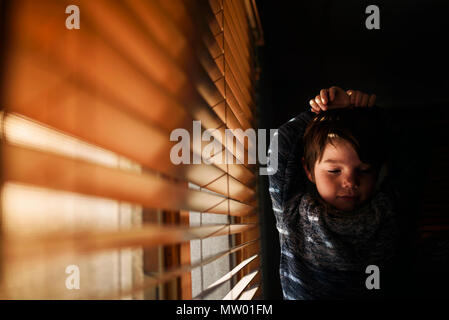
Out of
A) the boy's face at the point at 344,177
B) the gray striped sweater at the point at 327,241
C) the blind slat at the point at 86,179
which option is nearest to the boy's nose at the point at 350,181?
the boy's face at the point at 344,177

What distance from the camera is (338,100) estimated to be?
1.13 metres

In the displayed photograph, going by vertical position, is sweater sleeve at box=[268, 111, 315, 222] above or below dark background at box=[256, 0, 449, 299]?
Result: below

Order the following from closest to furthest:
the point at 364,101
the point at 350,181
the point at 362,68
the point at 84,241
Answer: the point at 84,241, the point at 350,181, the point at 364,101, the point at 362,68

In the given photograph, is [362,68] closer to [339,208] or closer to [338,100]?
[338,100]

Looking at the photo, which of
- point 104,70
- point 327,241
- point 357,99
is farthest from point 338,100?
point 104,70

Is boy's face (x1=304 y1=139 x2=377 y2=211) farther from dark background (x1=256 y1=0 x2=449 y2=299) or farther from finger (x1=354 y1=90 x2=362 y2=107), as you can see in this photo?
dark background (x1=256 y1=0 x2=449 y2=299)

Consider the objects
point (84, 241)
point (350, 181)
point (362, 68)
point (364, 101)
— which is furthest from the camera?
point (362, 68)

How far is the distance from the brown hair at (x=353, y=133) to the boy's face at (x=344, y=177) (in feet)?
0.07

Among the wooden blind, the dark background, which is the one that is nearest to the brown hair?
the wooden blind

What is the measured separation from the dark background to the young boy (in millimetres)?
570

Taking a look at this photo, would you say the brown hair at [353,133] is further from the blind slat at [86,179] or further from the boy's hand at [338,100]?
the blind slat at [86,179]

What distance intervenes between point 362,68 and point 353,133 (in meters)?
1.13

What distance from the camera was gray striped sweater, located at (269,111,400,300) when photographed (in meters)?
1.04

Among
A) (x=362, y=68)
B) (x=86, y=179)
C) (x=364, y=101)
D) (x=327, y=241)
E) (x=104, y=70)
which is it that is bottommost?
(x=327, y=241)
